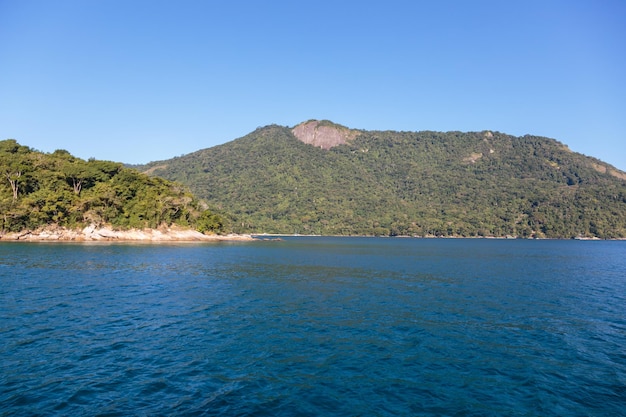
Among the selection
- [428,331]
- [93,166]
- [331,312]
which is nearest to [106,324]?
[331,312]

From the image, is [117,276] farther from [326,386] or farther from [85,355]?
[326,386]

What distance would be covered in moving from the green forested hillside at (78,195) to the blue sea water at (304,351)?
8276 centimetres

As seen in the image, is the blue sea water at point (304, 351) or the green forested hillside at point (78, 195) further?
the green forested hillside at point (78, 195)

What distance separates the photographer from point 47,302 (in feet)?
98.0

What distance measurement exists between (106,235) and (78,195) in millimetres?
16403

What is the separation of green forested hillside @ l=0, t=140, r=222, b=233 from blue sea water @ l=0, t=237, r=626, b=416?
82757 mm

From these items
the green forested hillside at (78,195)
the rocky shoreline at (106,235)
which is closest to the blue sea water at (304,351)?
the green forested hillside at (78,195)

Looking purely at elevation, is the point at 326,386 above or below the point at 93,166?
below

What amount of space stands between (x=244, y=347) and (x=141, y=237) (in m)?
122

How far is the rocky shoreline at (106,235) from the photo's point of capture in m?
108

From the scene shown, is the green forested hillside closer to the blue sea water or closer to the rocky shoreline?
the rocky shoreline

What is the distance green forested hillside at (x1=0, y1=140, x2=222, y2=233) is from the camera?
4220 inches

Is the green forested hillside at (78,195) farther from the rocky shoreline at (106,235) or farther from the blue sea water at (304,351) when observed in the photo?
the blue sea water at (304,351)

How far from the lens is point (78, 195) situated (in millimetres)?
120125
